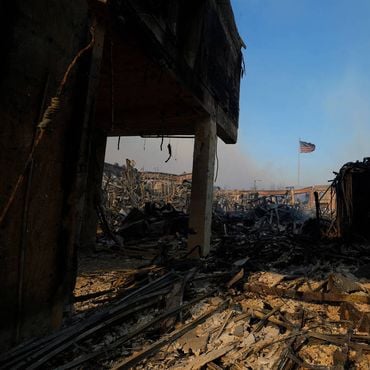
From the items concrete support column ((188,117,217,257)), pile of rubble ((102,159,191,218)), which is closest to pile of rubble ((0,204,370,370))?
concrete support column ((188,117,217,257))

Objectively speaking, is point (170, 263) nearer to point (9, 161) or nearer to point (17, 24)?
point (9, 161)

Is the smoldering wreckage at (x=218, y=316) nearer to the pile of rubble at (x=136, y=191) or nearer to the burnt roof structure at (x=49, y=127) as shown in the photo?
the burnt roof structure at (x=49, y=127)

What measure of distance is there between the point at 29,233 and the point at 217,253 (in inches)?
218

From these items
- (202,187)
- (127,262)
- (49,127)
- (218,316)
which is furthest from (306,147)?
(49,127)

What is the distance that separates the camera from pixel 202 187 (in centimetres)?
727

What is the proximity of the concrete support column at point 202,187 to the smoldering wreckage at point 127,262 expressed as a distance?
45 mm

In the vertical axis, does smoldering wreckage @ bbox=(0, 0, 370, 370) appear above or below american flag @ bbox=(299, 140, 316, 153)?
below

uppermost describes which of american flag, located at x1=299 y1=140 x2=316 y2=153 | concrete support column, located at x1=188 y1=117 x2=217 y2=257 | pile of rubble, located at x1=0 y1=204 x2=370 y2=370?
american flag, located at x1=299 y1=140 x2=316 y2=153

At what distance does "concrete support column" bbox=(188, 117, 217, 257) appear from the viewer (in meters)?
7.20

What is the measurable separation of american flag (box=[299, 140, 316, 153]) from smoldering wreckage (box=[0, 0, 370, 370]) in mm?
29441

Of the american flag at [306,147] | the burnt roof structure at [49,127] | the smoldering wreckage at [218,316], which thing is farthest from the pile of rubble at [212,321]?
the american flag at [306,147]

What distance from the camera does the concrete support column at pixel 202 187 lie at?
284 inches

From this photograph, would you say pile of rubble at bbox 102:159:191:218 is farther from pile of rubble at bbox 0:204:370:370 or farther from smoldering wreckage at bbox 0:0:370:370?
pile of rubble at bbox 0:204:370:370

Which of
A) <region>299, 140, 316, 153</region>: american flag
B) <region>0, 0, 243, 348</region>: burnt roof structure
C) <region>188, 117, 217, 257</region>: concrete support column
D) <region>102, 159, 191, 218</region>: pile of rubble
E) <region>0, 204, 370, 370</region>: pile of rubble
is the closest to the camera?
<region>0, 0, 243, 348</region>: burnt roof structure
